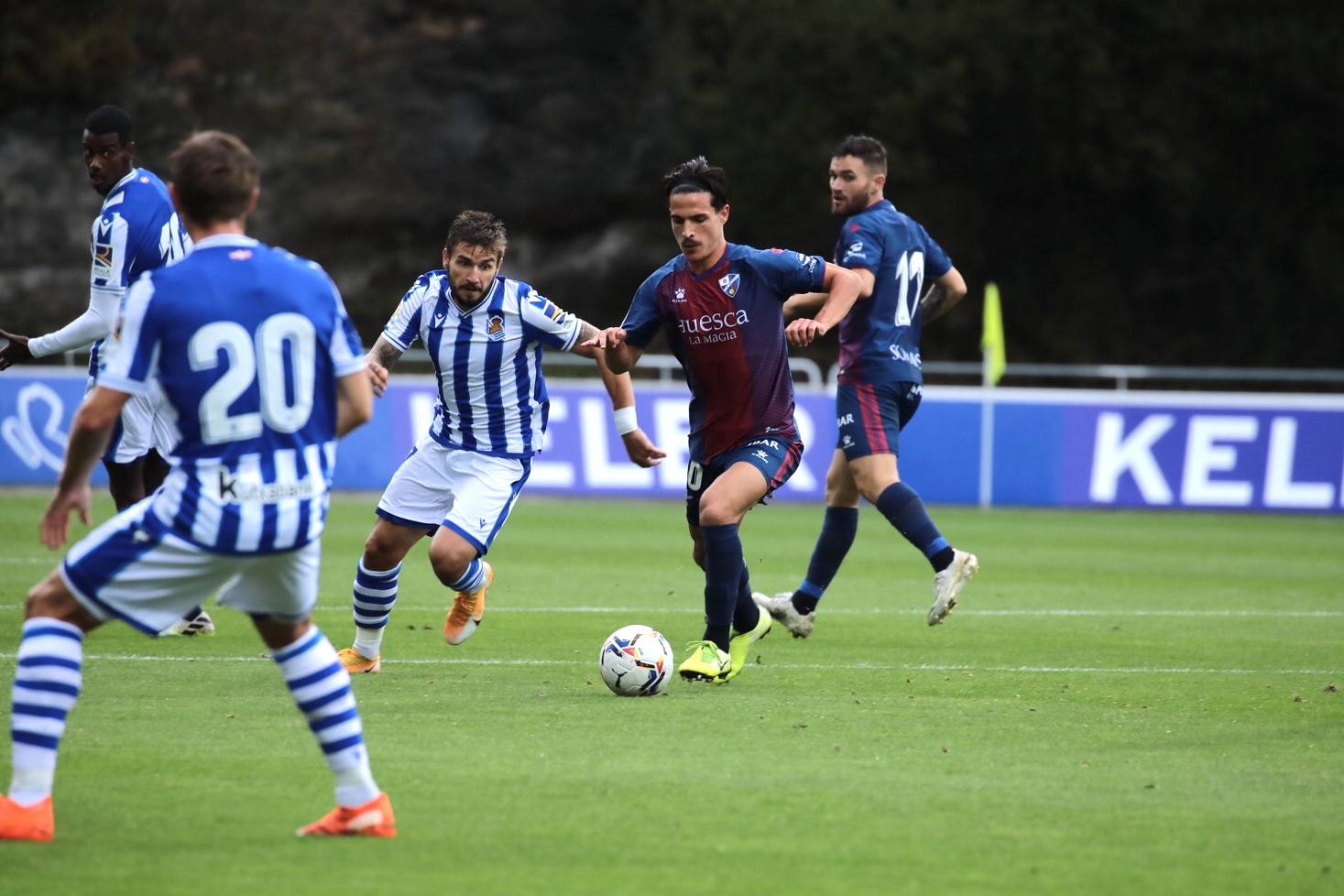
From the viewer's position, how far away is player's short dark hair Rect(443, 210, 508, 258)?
7766 mm

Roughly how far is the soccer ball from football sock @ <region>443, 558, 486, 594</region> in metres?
1.13

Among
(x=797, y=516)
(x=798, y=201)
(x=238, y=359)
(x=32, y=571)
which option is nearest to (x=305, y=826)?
(x=238, y=359)

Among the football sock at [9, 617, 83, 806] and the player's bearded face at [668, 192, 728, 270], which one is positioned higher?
the player's bearded face at [668, 192, 728, 270]

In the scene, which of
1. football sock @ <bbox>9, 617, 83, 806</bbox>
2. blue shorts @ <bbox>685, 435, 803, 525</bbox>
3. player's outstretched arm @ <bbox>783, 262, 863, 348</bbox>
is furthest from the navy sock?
football sock @ <bbox>9, 617, 83, 806</bbox>

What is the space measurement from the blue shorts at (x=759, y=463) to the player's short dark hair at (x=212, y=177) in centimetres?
321

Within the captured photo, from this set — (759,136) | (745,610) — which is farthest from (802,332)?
(759,136)

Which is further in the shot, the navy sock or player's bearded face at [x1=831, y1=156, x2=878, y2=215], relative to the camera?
player's bearded face at [x1=831, y1=156, x2=878, y2=215]

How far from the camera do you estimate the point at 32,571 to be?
11.3m

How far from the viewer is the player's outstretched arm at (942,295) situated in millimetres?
9383

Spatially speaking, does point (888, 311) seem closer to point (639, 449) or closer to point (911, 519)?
point (911, 519)

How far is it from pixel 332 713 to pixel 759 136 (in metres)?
28.3

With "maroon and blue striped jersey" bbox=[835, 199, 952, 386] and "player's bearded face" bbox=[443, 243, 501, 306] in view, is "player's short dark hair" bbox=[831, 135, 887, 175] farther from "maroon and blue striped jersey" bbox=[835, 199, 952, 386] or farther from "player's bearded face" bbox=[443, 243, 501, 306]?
"player's bearded face" bbox=[443, 243, 501, 306]

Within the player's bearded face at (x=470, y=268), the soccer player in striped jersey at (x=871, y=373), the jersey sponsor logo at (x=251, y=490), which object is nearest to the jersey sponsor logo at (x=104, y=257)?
the player's bearded face at (x=470, y=268)

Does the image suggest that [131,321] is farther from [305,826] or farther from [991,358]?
[991,358]
